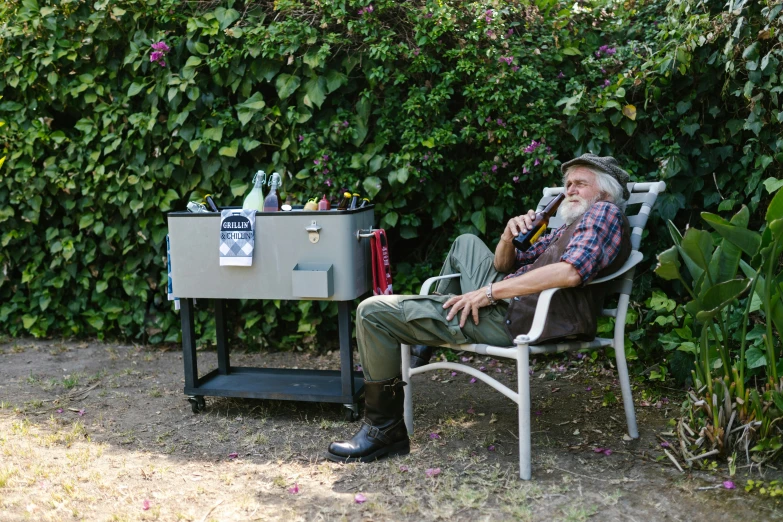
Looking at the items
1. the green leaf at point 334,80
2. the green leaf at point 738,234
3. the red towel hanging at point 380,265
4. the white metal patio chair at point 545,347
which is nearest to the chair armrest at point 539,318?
the white metal patio chair at point 545,347

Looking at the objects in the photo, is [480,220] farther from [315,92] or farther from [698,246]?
[698,246]

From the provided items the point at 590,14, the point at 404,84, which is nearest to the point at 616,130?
the point at 590,14

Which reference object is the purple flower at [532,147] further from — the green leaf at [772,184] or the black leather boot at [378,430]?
the black leather boot at [378,430]

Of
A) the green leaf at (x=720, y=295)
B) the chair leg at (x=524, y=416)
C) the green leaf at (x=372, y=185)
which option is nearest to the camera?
the green leaf at (x=720, y=295)

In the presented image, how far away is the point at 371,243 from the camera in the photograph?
10.9 feet

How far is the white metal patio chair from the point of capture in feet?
8.57

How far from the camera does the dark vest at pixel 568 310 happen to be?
275 centimetres

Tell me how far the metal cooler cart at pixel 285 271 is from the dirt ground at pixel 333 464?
0.13 m

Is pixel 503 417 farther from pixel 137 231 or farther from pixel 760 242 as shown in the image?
pixel 137 231

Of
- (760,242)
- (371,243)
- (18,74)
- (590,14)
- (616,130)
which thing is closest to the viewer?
(760,242)

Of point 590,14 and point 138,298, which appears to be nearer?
point 590,14

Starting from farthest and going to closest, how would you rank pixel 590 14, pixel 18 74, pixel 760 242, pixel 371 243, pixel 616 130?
pixel 18 74 → pixel 590 14 → pixel 616 130 → pixel 371 243 → pixel 760 242

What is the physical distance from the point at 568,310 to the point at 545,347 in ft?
0.57

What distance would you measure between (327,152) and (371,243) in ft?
2.90
